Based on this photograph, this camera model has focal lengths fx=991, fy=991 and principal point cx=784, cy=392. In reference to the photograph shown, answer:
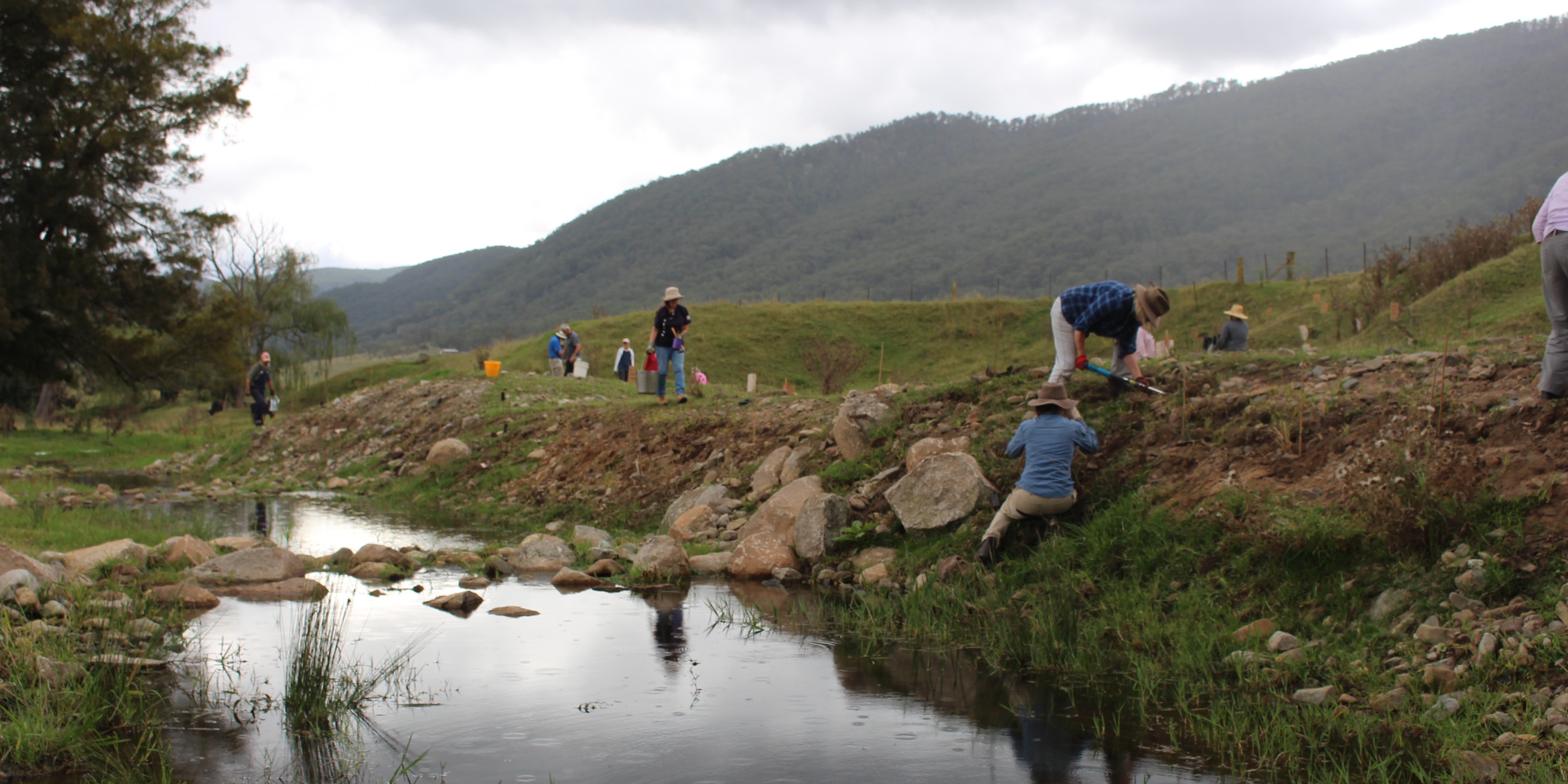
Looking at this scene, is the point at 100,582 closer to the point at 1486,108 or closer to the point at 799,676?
the point at 799,676

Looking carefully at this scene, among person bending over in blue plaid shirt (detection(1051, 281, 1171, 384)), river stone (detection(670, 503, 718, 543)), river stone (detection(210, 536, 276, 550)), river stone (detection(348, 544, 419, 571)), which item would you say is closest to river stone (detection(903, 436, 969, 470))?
person bending over in blue plaid shirt (detection(1051, 281, 1171, 384))

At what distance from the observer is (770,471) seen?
11328 mm

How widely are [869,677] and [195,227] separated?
21.8 meters

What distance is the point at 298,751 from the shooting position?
4.58 metres

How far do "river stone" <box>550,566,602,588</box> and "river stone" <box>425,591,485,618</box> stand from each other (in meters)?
0.98

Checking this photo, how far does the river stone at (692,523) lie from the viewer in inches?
417

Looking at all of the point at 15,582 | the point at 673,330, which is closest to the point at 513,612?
the point at 15,582

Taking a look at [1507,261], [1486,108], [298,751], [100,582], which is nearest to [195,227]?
[100,582]

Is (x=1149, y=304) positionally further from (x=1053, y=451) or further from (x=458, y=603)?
(x=458, y=603)

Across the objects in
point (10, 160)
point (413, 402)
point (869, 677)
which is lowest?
point (869, 677)

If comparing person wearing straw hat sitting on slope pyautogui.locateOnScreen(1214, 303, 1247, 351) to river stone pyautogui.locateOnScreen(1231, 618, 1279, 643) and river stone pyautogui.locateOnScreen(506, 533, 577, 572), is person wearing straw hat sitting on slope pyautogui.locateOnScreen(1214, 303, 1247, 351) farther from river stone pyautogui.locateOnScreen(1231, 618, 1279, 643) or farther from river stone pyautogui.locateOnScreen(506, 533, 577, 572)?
river stone pyautogui.locateOnScreen(506, 533, 577, 572)

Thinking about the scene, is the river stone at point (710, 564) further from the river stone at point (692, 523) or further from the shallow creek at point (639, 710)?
the shallow creek at point (639, 710)

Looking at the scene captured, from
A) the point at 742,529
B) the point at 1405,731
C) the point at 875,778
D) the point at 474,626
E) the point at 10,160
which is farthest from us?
the point at 10,160

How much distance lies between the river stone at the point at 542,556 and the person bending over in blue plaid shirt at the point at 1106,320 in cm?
496
